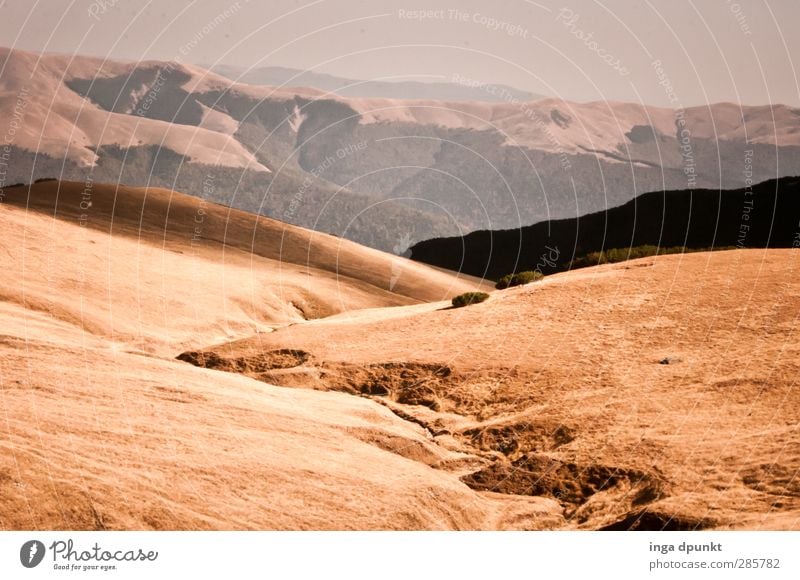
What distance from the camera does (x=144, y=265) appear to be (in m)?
49.9

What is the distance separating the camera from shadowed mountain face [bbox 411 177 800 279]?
Answer: 85.1 m

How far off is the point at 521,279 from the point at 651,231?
65.8 meters

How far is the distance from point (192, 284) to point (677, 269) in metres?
25.6

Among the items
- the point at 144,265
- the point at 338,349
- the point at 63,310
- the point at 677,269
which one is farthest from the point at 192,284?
the point at 677,269

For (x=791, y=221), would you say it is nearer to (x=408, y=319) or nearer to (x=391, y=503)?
(x=408, y=319)

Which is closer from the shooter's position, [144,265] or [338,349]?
[338,349]

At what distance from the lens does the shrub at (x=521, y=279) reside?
44656mm

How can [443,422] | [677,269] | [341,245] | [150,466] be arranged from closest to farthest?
1. [150,466]
2. [443,422]
3. [677,269]
4. [341,245]

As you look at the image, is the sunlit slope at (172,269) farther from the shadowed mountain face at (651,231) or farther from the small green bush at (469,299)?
the shadowed mountain face at (651,231)
